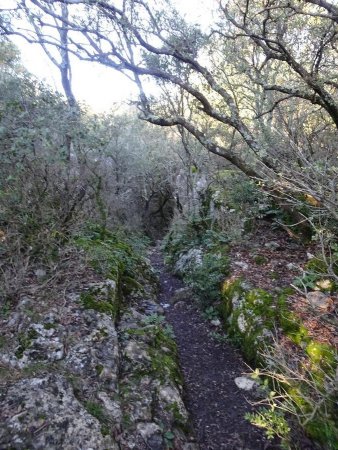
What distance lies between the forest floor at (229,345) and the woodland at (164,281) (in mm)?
31

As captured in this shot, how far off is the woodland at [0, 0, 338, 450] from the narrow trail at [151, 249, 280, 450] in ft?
0.10

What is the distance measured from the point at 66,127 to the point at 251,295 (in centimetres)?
434

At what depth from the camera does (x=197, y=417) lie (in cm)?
361

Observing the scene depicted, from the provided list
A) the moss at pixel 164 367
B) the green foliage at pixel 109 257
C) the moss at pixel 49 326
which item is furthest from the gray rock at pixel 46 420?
the green foliage at pixel 109 257

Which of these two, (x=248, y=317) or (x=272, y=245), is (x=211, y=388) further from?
(x=272, y=245)

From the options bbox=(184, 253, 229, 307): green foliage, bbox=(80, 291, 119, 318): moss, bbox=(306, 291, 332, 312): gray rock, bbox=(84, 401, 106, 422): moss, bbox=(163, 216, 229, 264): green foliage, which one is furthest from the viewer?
bbox=(163, 216, 229, 264): green foliage

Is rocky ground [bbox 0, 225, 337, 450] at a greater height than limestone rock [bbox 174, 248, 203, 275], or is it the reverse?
limestone rock [bbox 174, 248, 203, 275]

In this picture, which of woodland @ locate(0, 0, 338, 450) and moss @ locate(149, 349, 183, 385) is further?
moss @ locate(149, 349, 183, 385)

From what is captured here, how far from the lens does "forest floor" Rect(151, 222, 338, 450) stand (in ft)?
11.1

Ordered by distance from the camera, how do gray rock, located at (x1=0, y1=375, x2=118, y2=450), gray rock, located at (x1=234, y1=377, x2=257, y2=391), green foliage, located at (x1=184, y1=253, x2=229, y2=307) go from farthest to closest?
green foliage, located at (x1=184, y1=253, x2=229, y2=307) < gray rock, located at (x1=234, y1=377, x2=257, y2=391) < gray rock, located at (x1=0, y1=375, x2=118, y2=450)

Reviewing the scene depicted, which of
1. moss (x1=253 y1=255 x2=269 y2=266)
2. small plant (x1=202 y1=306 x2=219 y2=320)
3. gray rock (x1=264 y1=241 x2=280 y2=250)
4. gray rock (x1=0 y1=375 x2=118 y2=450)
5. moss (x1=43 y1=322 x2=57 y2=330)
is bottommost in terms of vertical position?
gray rock (x1=0 y1=375 x2=118 y2=450)

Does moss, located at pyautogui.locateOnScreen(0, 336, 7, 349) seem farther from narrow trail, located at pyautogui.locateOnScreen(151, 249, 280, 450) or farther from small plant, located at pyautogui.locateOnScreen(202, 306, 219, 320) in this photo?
small plant, located at pyautogui.locateOnScreen(202, 306, 219, 320)

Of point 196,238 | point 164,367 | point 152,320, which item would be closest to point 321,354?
point 164,367

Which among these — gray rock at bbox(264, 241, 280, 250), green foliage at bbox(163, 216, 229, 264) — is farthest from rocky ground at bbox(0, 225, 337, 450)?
green foliage at bbox(163, 216, 229, 264)
